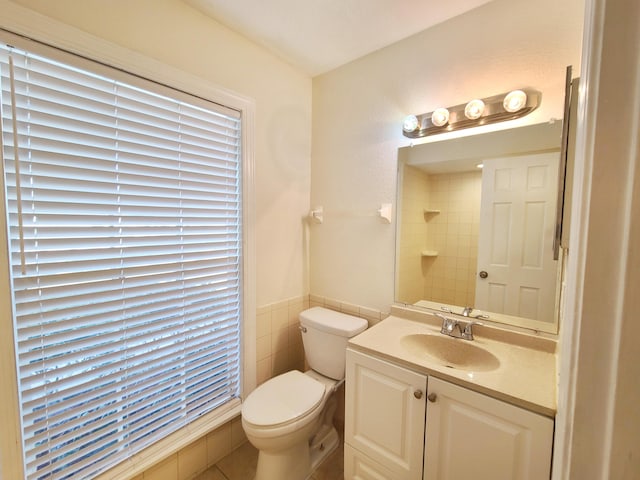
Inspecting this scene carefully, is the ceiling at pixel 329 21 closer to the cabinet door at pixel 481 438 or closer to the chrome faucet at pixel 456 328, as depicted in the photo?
the chrome faucet at pixel 456 328

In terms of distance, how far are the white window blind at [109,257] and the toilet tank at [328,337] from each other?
53 centimetres

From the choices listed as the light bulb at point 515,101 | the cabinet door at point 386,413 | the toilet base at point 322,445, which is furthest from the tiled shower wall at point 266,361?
the light bulb at point 515,101

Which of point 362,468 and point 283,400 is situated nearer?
point 362,468

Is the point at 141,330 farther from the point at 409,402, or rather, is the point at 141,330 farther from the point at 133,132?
the point at 409,402

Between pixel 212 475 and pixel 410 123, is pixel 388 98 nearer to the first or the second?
pixel 410 123

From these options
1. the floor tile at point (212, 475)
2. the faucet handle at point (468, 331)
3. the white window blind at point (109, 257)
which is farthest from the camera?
the floor tile at point (212, 475)

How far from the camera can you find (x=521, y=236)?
4.23ft

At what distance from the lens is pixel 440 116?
1.40 m

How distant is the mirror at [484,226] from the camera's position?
1227 millimetres

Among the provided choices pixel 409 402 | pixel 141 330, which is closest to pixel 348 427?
pixel 409 402

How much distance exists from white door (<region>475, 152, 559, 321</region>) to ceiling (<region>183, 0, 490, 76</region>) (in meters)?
0.82

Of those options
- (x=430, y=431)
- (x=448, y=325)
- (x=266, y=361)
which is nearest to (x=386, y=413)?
(x=430, y=431)

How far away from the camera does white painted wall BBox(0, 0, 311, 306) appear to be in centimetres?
114

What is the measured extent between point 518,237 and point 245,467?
6.25 feet
